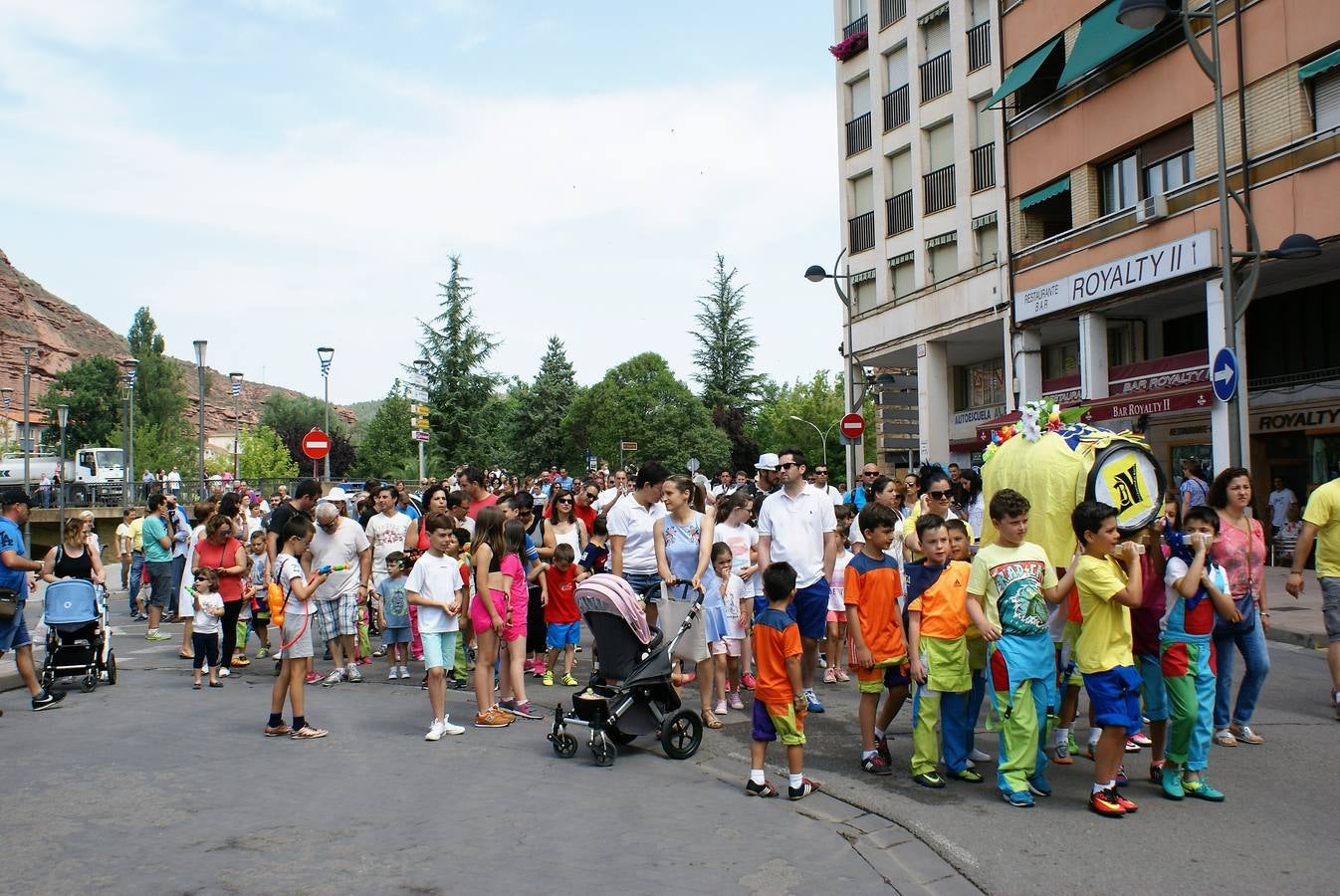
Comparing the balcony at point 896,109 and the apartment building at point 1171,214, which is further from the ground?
the balcony at point 896,109

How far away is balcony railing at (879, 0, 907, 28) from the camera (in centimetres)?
3219

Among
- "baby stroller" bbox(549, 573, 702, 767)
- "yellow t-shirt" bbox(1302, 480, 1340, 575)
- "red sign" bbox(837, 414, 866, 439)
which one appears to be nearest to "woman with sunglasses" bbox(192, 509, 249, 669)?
"baby stroller" bbox(549, 573, 702, 767)

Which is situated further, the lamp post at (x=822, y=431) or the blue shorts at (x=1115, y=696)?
the lamp post at (x=822, y=431)

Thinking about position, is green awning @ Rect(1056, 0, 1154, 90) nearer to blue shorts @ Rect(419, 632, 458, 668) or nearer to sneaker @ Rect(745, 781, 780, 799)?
blue shorts @ Rect(419, 632, 458, 668)

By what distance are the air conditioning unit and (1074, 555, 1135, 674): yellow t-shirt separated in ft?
55.7

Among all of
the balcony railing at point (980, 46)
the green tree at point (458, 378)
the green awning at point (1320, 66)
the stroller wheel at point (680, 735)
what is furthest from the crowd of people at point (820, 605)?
the green tree at point (458, 378)

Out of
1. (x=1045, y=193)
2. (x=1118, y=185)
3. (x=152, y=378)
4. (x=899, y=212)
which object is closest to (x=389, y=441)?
(x=152, y=378)

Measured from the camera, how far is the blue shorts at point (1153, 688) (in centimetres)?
605

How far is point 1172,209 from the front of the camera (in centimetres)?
2033

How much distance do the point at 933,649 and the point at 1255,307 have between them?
18500 mm

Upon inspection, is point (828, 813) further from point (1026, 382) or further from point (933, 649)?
point (1026, 382)

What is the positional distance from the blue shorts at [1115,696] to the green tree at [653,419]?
69.5m

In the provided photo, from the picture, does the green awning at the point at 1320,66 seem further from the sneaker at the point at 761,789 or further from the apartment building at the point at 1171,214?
the sneaker at the point at 761,789

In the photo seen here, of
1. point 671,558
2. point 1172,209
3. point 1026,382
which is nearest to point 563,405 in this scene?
point 1026,382
